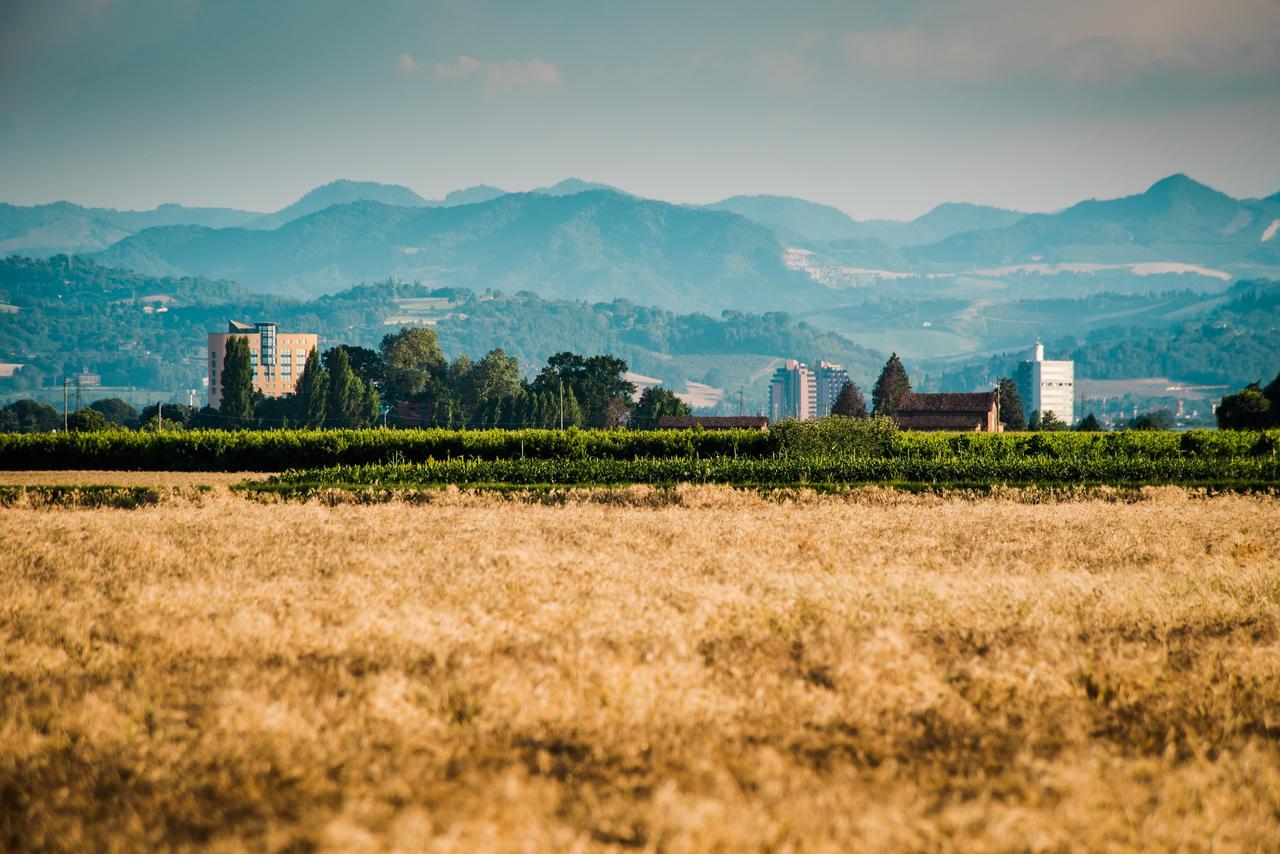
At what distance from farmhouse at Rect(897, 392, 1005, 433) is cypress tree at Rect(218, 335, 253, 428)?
96810 mm

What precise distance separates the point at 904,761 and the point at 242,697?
5466 millimetres

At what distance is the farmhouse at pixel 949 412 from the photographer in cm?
14362

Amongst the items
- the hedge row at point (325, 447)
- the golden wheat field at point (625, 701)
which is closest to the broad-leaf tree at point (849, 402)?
the hedge row at point (325, 447)

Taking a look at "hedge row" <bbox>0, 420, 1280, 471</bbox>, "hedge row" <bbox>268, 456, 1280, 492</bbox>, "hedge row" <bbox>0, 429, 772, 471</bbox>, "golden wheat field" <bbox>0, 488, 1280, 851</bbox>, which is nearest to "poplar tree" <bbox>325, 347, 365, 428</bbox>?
"hedge row" <bbox>0, 420, 1280, 471</bbox>

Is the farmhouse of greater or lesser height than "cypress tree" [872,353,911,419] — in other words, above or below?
below

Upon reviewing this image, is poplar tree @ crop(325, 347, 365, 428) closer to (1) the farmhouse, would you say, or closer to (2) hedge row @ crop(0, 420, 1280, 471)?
(1) the farmhouse

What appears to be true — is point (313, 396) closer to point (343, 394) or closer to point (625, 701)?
point (343, 394)

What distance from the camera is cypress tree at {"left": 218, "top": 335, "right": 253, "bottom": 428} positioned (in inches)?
6663

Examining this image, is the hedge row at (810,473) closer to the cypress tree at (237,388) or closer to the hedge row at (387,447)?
the hedge row at (387,447)

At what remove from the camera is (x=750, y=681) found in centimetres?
1064

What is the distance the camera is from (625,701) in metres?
9.76

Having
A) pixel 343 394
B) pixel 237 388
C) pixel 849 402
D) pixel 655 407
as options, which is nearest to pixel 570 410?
pixel 655 407

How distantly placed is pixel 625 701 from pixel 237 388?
564ft

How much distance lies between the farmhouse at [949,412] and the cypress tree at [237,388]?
96810mm
